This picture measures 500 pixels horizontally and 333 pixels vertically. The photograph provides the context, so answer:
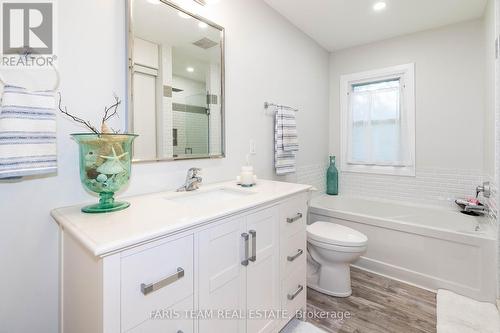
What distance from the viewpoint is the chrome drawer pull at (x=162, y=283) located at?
2.52 ft

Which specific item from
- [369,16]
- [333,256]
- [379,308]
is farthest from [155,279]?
[369,16]

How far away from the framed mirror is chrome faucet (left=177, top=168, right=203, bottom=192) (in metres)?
0.12

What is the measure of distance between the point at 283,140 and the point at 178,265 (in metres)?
1.61

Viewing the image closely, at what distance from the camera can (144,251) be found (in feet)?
2.54

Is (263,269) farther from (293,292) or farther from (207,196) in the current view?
(207,196)

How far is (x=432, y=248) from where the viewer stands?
2146mm

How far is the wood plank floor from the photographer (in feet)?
5.46

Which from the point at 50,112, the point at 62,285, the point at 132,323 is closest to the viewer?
the point at 132,323

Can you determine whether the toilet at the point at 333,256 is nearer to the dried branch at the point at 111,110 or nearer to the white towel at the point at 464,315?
the white towel at the point at 464,315

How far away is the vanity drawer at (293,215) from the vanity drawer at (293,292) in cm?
29

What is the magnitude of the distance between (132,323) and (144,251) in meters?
0.22

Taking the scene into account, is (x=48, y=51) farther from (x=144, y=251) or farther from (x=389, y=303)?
(x=389, y=303)

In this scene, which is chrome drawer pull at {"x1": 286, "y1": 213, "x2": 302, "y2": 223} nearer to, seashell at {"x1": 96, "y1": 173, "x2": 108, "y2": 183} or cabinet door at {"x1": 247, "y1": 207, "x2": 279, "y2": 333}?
cabinet door at {"x1": 247, "y1": 207, "x2": 279, "y2": 333}

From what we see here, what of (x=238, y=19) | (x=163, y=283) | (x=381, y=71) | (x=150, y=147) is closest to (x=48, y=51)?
(x=150, y=147)
